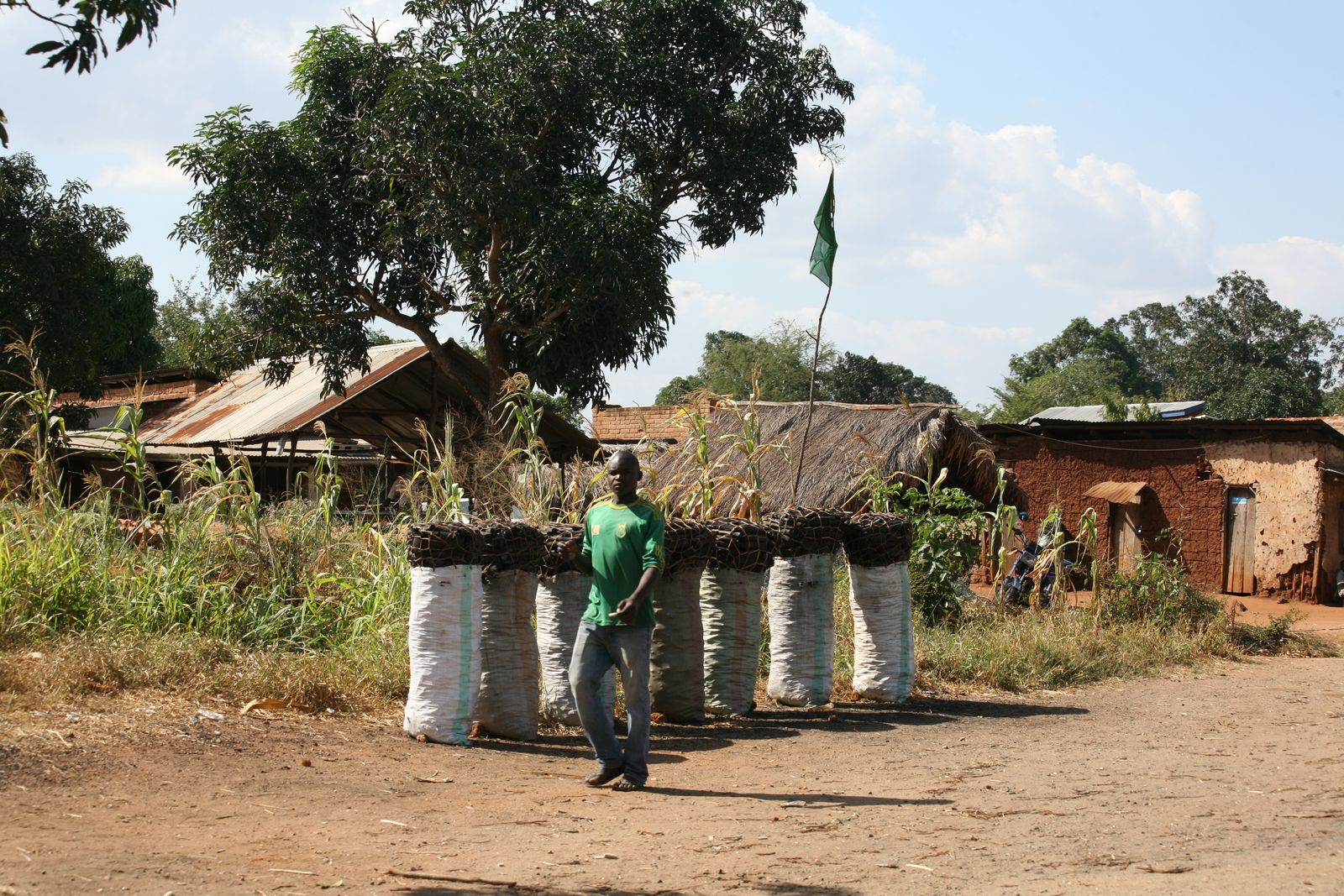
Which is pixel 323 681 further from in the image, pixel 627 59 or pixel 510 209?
pixel 627 59

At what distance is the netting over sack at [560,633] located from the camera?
7.09 m

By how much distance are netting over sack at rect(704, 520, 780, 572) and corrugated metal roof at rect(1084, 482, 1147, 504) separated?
13189 mm

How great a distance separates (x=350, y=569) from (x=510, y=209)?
363 inches

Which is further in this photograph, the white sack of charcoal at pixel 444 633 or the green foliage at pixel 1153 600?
the green foliage at pixel 1153 600


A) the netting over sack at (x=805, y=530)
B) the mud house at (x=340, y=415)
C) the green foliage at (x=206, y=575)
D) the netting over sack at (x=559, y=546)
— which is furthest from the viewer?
the mud house at (x=340, y=415)

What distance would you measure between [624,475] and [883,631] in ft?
10.4

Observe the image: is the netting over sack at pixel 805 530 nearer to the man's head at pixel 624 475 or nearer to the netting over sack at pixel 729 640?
the netting over sack at pixel 729 640

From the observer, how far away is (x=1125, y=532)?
20.2 meters

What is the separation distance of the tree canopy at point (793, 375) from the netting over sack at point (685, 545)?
32466 mm

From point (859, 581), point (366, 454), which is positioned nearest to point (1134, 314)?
point (366, 454)

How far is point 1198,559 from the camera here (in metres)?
19.7

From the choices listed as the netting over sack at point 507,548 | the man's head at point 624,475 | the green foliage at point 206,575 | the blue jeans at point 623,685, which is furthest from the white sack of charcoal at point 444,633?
the green foliage at point 206,575

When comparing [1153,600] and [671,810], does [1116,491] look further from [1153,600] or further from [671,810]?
[671,810]

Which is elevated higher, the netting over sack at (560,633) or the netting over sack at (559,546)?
the netting over sack at (559,546)
